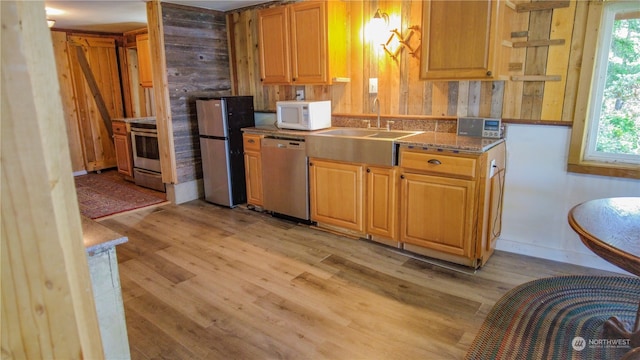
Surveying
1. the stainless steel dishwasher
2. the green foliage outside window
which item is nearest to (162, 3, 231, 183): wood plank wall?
the stainless steel dishwasher

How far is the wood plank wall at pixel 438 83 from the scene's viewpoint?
115 inches

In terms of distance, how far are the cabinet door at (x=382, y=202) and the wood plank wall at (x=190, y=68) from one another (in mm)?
2479

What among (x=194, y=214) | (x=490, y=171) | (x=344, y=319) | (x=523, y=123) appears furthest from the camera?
(x=194, y=214)

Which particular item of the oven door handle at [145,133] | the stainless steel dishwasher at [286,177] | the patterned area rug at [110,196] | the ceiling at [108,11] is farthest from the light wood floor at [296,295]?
the ceiling at [108,11]

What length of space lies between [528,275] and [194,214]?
3.27 metres

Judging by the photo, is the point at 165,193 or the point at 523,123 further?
the point at 165,193

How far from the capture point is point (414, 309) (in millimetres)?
2467

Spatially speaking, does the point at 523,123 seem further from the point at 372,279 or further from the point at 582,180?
the point at 372,279

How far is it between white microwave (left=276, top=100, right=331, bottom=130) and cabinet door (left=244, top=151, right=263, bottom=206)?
18.2 inches

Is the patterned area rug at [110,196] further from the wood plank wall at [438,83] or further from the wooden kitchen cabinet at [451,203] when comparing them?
the wooden kitchen cabinet at [451,203]

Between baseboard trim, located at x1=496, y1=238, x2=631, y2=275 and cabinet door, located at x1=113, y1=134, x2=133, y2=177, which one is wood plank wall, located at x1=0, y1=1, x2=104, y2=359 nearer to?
baseboard trim, located at x1=496, y1=238, x2=631, y2=275

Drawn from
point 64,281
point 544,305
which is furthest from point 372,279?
point 64,281

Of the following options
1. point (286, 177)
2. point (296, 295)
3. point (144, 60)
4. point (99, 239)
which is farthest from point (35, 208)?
point (144, 60)

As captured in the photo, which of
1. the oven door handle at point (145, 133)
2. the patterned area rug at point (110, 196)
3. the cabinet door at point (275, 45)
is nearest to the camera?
the cabinet door at point (275, 45)
